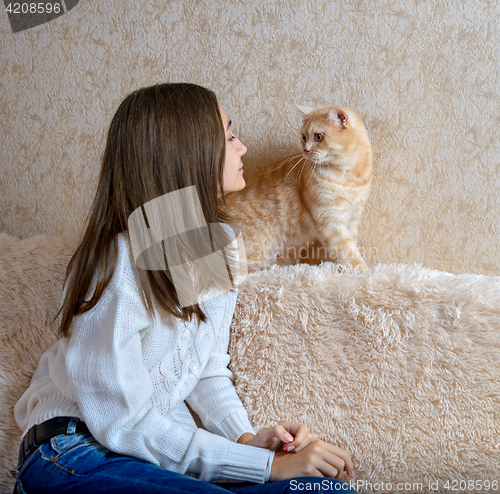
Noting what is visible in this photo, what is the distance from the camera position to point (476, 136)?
1.11 meters

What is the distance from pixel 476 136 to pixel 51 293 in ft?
3.70

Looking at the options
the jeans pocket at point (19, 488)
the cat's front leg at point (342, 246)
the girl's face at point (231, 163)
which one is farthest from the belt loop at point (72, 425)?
the cat's front leg at point (342, 246)

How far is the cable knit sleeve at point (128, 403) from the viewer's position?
731 millimetres

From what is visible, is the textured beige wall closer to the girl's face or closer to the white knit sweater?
the girl's face

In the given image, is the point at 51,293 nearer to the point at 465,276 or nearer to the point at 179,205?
the point at 179,205

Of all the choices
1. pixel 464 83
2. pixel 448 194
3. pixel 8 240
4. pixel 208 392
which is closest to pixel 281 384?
pixel 208 392

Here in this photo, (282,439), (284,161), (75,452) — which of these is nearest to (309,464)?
(282,439)

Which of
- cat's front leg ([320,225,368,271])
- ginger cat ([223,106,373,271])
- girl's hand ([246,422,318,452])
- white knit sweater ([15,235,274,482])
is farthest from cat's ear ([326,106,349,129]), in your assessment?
girl's hand ([246,422,318,452])

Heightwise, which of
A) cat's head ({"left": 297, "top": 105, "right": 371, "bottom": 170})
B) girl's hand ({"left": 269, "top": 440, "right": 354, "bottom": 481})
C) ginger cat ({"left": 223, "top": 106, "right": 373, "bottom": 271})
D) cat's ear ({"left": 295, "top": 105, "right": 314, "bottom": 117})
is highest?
cat's ear ({"left": 295, "top": 105, "right": 314, "bottom": 117})

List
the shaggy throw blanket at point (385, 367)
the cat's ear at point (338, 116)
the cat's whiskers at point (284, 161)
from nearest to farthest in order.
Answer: the shaggy throw blanket at point (385, 367) < the cat's ear at point (338, 116) < the cat's whiskers at point (284, 161)

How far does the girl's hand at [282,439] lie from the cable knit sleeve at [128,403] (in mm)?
28

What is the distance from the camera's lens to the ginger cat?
1.11 m

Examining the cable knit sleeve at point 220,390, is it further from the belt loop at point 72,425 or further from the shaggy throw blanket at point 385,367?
the belt loop at point 72,425

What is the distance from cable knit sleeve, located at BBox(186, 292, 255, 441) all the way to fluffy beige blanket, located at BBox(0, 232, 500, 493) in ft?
0.13
